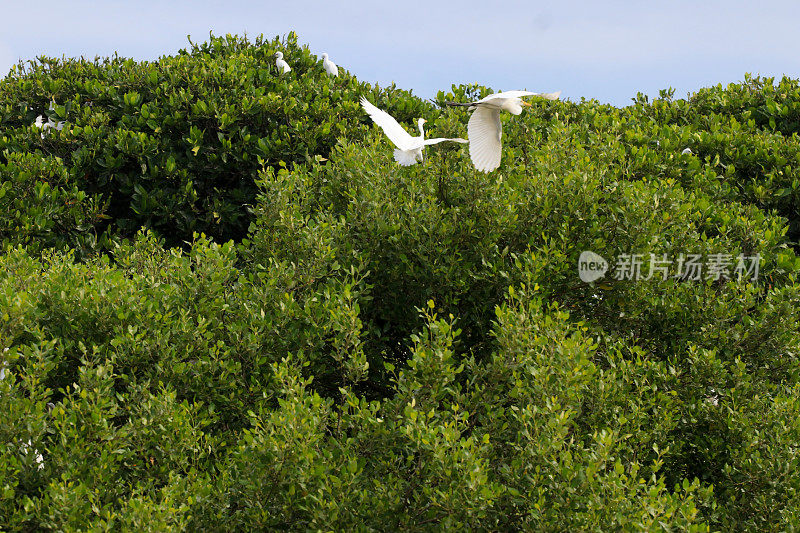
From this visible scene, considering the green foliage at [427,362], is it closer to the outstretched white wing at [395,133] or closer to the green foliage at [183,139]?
the outstretched white wing at [395,133]

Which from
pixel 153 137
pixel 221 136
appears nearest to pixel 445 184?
pixel 221 136

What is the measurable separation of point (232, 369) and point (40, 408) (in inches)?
48.4

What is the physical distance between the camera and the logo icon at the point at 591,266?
590cm

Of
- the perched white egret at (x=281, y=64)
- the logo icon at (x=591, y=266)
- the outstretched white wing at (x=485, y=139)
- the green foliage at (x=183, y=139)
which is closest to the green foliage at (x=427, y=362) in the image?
the logo icon at (x=591, y=266)

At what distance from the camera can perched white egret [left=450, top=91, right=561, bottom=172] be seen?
595 centimetres

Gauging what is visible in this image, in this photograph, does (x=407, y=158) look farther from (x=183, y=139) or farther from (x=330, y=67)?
(x=330, y=67)

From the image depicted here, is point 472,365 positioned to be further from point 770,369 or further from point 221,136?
point 221,136

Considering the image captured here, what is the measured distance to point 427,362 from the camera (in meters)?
4.60

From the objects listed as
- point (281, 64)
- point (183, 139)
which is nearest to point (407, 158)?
point (183, 139)

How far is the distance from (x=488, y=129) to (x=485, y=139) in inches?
3.8

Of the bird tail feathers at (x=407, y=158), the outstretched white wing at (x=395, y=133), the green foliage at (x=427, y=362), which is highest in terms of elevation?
the outstretched white wing at (x=395, y=133)

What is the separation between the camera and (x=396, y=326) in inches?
246

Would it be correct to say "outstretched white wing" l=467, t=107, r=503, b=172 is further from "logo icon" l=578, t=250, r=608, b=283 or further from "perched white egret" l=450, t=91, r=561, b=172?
"logo icon" l=578, t=250, r=608, b=283

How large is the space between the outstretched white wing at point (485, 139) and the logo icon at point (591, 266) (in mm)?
1016
